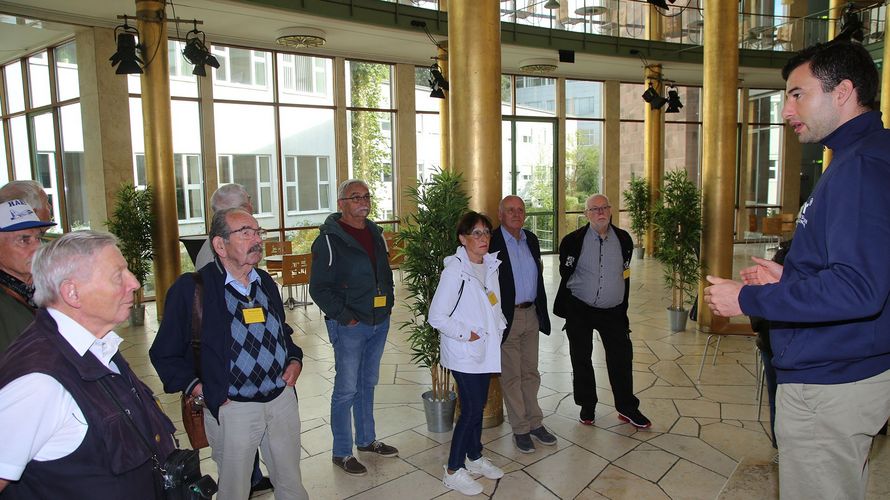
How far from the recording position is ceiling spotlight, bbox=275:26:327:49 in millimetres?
10680

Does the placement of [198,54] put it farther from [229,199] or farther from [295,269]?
[229,199]

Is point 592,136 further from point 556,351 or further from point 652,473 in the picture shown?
point 652,473

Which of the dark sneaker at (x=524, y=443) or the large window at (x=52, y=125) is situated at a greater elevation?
the large window at (x=52, y=125)

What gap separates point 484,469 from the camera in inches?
153

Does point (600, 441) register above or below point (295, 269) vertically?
below

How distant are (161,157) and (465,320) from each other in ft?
24.8

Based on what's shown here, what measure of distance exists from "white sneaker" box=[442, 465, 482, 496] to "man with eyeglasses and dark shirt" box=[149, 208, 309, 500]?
3.79ft

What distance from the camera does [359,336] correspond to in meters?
3.98

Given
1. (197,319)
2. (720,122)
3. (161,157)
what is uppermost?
(720,122)

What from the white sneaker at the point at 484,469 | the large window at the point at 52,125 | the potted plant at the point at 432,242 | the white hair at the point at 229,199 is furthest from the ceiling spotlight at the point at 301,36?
the white sneaker at the point at 484,469

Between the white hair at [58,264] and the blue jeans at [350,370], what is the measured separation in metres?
2.25

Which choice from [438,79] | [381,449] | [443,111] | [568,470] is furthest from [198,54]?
[568,470]

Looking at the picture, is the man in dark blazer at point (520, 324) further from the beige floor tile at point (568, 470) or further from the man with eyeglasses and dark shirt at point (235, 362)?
the man with eyeglasses and dark shirt at point (235, 362)

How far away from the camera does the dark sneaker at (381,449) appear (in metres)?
4.27
